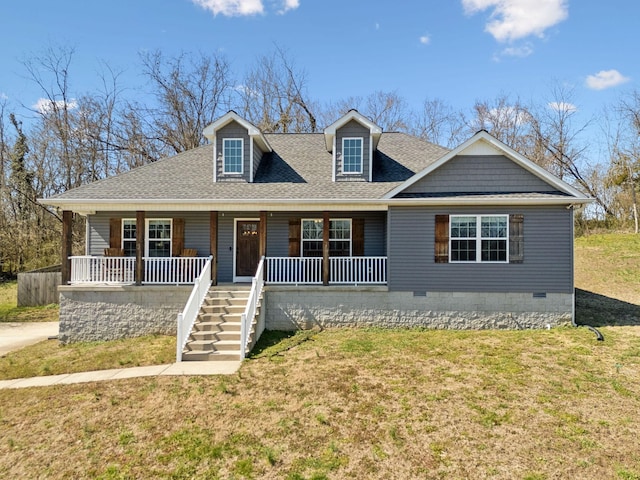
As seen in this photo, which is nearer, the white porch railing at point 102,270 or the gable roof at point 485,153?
the gable roof at point 485,153

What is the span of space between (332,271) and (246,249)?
10.7 ft

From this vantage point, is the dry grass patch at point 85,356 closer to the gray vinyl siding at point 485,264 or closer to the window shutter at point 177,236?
the window shutter at point 177,236

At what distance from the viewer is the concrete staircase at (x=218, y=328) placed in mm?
8398

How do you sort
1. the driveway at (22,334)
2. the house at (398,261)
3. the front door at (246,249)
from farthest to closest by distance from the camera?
the front door at (246,249) < the driveway at (22,334) < the house at (398,261)

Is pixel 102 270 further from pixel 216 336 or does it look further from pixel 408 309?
pixel 408 309

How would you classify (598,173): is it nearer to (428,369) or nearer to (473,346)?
(473,346)

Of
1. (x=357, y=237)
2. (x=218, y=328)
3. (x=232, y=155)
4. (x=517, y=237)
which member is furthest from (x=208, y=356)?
(x=517, y=237)

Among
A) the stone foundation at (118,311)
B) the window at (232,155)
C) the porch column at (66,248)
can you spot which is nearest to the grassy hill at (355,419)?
the stone foundation at (118,311)

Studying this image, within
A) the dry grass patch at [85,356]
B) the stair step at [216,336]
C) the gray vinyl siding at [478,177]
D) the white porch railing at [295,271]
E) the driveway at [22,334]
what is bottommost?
the driveway at [22,334]

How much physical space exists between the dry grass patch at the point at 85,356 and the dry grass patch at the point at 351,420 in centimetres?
136

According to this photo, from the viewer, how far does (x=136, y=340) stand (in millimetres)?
10391

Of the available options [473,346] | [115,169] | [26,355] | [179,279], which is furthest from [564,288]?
[115,169]

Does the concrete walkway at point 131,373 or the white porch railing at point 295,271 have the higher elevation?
the white porch railing at point 295,271

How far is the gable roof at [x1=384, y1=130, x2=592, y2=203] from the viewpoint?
1022 centimetres
